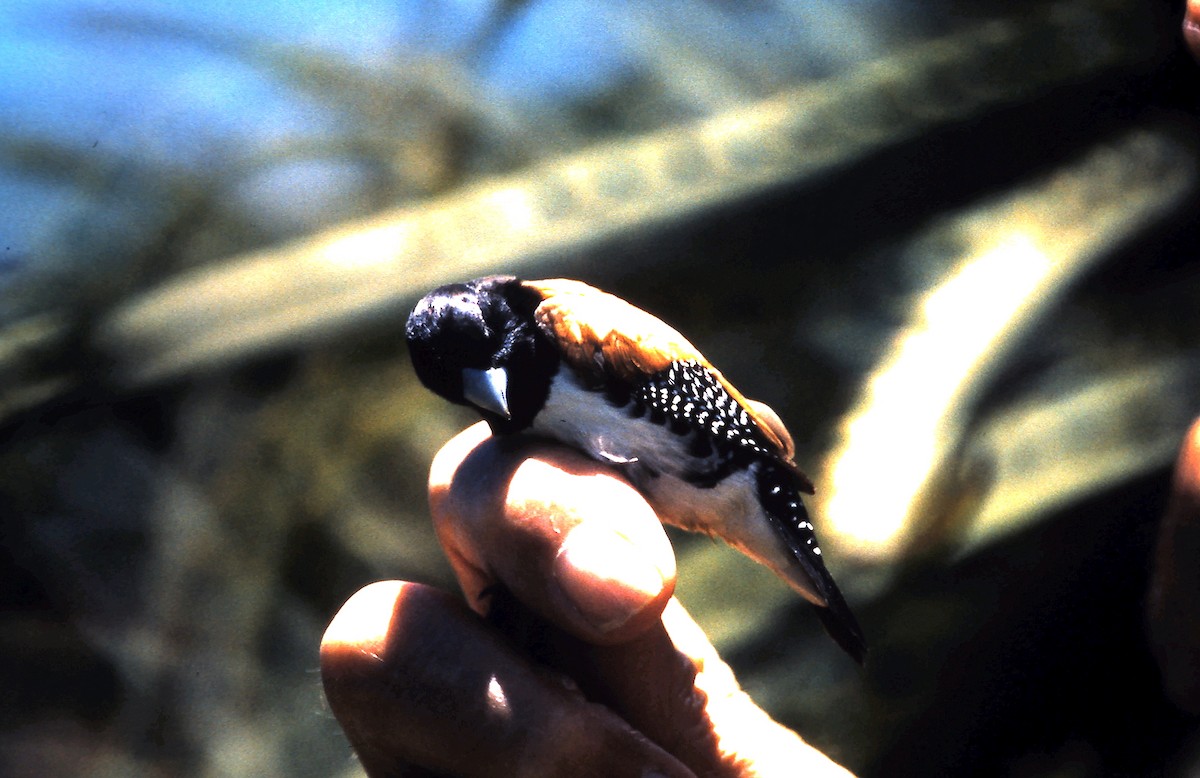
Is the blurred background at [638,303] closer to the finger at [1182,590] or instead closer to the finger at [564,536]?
the finger at [1182,590]

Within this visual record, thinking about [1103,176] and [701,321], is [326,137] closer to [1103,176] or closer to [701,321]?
[701,321]

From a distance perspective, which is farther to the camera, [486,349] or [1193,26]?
[1193,26]

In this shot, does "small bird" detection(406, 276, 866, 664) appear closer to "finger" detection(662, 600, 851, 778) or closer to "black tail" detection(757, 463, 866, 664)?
"black tail" detection(757, 463, 866, 664)

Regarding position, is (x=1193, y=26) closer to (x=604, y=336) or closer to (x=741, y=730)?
(x=604, y=336)

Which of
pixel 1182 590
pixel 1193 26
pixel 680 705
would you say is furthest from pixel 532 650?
pixel 1193 26

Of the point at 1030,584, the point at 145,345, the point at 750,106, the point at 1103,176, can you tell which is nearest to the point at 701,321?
the point at 750,106

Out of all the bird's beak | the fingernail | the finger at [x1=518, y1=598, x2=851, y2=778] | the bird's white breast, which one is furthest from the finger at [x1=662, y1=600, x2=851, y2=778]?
the bird's beak
